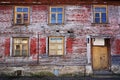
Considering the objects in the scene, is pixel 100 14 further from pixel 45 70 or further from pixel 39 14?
pixel 45 70

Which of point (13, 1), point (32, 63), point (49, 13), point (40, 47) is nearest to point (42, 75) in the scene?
point (32, 63)

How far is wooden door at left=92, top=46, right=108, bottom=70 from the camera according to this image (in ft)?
49.9

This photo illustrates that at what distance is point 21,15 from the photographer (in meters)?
15.2

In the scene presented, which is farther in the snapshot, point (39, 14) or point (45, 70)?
point (39, 14)

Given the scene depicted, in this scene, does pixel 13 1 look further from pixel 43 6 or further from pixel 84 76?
pixel 84 76

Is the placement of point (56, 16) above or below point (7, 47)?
above

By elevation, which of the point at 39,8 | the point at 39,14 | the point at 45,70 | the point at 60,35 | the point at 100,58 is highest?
the point at 39,8

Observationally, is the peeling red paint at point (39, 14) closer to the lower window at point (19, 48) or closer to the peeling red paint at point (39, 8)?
the peeling red paint at point (39, 8)

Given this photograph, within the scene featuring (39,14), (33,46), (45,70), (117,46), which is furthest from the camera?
(39,14)

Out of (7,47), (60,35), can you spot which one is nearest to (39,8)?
(60,35)

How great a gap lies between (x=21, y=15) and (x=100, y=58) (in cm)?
719

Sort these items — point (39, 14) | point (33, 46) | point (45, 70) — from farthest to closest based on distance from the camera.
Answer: point (39, 14) → point (33, 46) → point (45, 70)

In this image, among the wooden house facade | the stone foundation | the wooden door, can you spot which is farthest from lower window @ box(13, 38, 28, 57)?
the wooden door

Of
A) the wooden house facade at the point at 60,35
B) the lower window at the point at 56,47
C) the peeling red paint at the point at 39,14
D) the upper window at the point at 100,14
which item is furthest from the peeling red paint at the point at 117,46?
the peeling red paint at the point at 39,14
